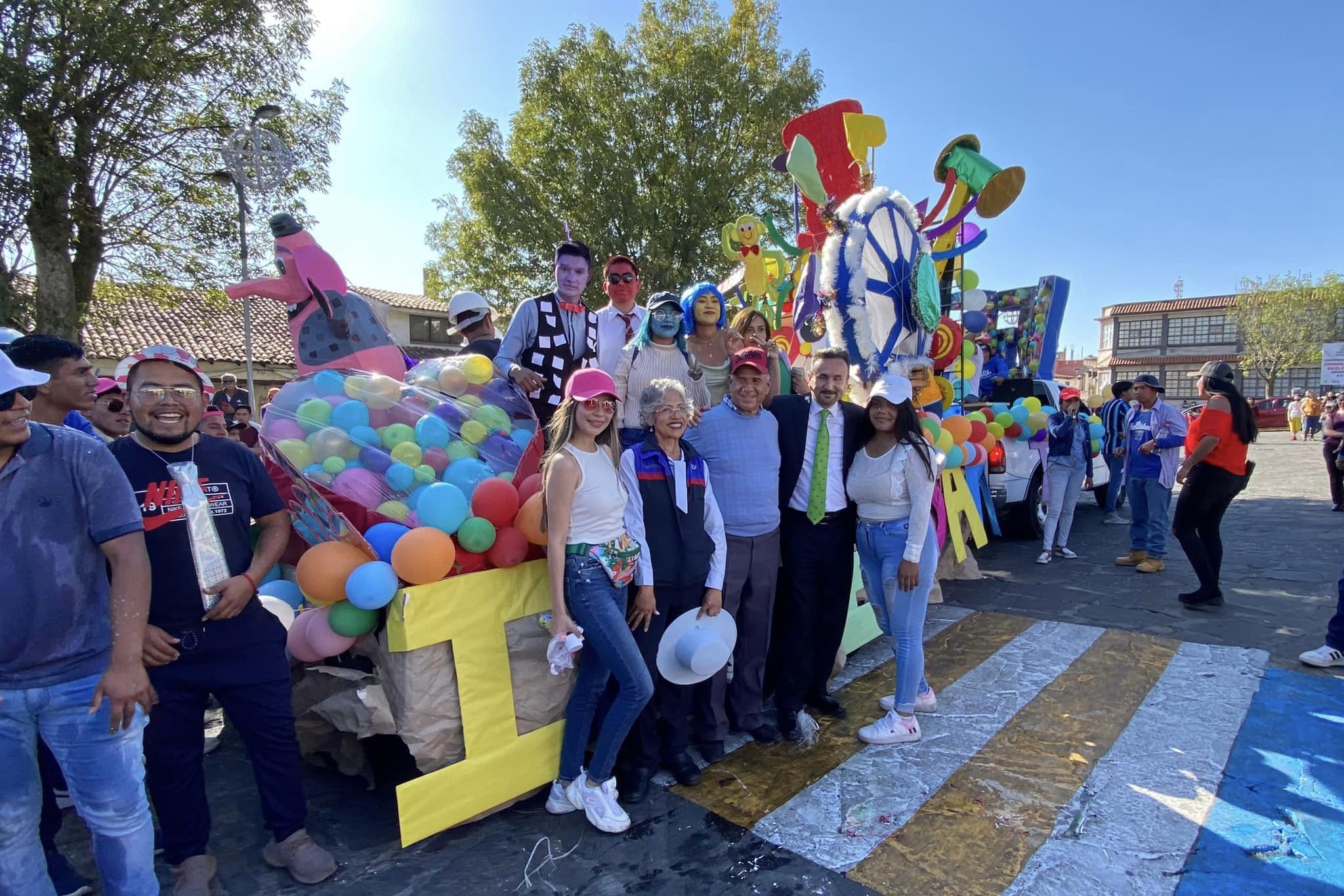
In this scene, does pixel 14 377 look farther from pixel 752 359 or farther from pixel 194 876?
pixel 752 359

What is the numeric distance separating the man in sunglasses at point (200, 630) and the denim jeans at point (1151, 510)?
22.6 ft

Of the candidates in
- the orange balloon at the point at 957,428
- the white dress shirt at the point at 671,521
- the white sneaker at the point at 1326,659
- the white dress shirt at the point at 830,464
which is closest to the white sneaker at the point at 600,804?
the white dress shirt at the point at 671,521

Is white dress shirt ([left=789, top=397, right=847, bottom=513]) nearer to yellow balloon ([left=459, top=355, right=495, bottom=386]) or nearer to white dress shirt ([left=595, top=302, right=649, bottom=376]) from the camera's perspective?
white dress shirt ([left=595, top=302, right=649, bottom=376])

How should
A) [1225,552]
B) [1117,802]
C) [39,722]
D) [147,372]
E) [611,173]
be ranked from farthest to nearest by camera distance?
[611,173]
[1225,552]
[1117,802]
[147,372]
[39,722]

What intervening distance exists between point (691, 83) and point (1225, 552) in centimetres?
1287

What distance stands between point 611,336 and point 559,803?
7.93 ft

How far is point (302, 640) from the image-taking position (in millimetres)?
2867

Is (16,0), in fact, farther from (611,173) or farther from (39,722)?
(39,722)

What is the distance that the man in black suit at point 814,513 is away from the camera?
11.0 feet

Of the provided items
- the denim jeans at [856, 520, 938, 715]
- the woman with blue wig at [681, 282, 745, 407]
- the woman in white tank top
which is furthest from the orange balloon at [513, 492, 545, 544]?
the denim jeans at [856, 520, 938, 715]

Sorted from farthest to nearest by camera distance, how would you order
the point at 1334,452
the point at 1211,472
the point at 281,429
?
the point at 1334,452 → the point at 1211,472 → the point at 281,429

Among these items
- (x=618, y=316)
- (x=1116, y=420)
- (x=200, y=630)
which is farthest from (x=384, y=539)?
(x=1116, y=420)

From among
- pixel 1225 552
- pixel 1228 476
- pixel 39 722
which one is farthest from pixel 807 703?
pixel 1225 552

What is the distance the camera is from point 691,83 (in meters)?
14.8
